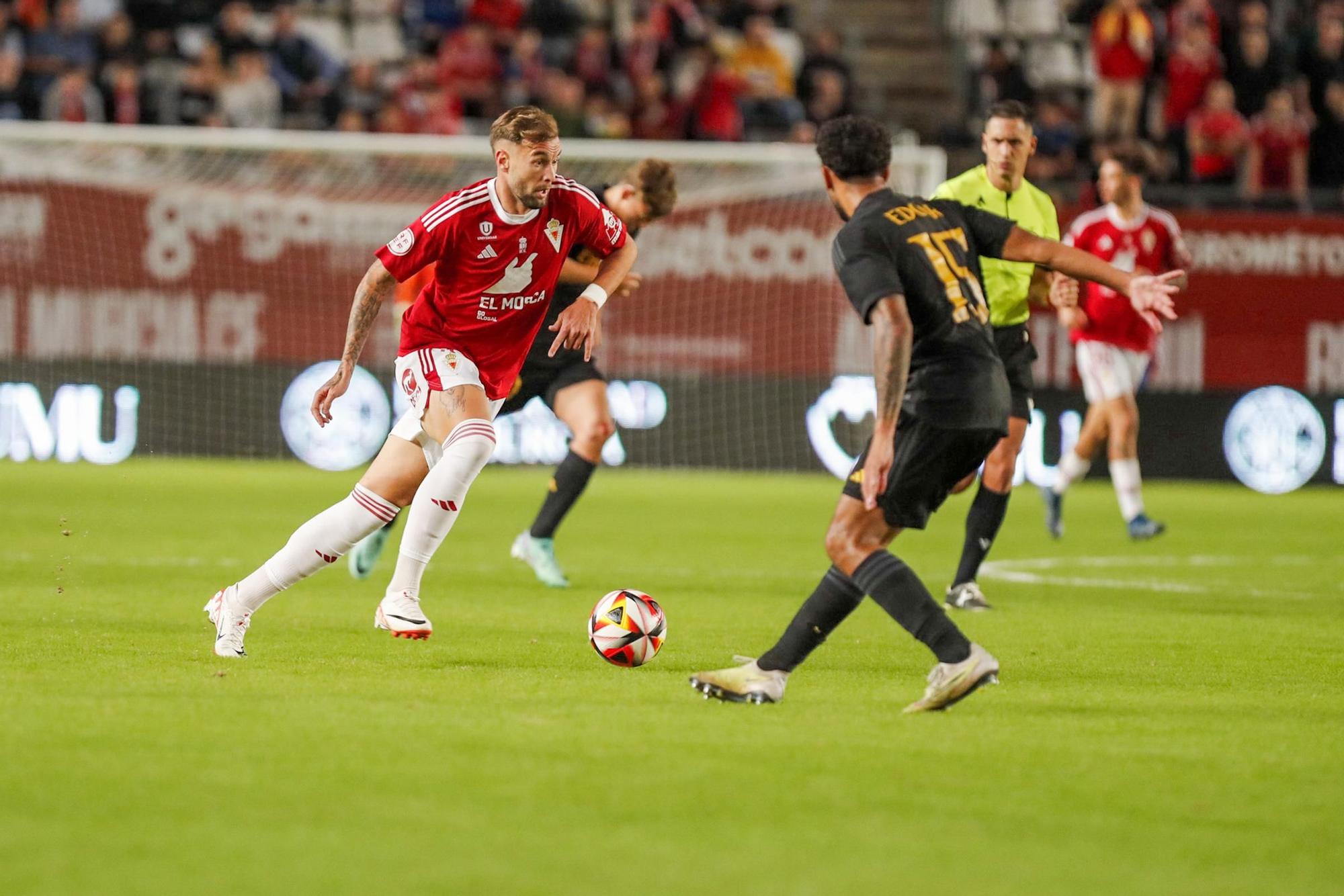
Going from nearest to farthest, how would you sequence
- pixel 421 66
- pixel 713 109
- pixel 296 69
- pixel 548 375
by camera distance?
pixel 548 375 → pixel 296 69 → pixel 421 66 → pixel 713 109

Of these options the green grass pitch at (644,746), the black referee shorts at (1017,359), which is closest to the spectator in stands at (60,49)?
the green grass pitch at (644,746)

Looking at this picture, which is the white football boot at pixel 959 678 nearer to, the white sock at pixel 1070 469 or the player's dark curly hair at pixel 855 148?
the player's dark curly hair at pixel 855 148

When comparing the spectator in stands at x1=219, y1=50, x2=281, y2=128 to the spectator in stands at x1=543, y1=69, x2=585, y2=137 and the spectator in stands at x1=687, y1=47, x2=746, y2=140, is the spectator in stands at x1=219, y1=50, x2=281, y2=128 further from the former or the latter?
the spectator in stands at x1=687, y1=47, x2=746, y2=140

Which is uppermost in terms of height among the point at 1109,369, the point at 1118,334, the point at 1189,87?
the point at 1189,87

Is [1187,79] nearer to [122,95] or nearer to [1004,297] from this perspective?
[122,95]

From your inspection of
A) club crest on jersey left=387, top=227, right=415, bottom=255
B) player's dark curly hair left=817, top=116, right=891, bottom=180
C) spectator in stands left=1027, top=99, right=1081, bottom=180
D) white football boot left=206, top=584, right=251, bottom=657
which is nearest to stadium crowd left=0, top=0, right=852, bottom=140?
spectator in stands left=1027, top=99, right=1081, bottom=180

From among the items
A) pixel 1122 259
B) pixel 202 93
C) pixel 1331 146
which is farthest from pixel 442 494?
pixel 1331 146

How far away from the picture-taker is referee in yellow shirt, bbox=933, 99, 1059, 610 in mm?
8992

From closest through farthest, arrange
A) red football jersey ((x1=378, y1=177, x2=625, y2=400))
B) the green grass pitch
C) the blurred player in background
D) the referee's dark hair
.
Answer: the green grass pitch → red football jersey ((x1=378, y1=177, x2=625, y2=400)) → the referee's dark hair → the blurred player in background

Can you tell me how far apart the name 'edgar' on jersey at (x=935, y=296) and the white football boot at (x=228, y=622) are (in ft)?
7.93

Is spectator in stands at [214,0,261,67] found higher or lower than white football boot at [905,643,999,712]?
higher

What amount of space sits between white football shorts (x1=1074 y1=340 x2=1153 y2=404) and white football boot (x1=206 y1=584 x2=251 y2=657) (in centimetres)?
722

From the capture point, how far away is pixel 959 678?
18.8 ft

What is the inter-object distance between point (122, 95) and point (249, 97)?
120cm
